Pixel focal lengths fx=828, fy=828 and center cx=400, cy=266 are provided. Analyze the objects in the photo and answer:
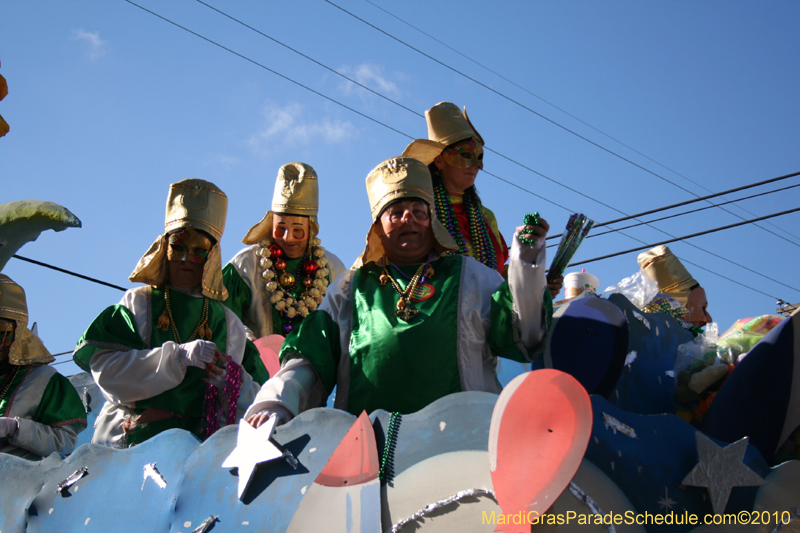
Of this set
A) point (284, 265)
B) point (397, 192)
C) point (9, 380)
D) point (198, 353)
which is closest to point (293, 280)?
point (284, 265)

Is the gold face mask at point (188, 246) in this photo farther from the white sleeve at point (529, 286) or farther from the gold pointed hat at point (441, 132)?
the white sleeve at point (529, 286)

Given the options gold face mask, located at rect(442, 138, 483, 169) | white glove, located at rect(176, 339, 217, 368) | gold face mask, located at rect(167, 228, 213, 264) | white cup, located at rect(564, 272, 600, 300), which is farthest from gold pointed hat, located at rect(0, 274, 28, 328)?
white cup, located at rect(564, 272, 600, 300)

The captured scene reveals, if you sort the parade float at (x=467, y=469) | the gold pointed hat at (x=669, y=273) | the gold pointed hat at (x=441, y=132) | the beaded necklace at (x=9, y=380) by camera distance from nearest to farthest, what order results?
the parade float at (x=467, y=469), the beaded necklace at (x=9, y=380), the gold pointed hat at (x=441, y=132), the gold pointed hat at (x=669, y=273)

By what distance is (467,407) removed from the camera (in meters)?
2.52

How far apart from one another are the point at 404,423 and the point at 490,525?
452 millimetres

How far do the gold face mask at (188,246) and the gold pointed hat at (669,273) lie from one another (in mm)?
3478

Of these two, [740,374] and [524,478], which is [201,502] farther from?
[740,374]

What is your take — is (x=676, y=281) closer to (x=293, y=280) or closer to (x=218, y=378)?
(x=293, y=280)

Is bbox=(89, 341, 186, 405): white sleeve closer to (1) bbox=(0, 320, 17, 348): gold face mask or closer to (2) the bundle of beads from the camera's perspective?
(1) bbox=(0, 320, 17, 348): gold face mask

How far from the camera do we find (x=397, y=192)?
356cm

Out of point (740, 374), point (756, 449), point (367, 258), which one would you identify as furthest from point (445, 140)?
point (756, 449)

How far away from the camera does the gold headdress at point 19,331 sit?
4.63 m

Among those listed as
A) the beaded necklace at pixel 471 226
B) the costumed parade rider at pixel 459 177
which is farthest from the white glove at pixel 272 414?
the costumed parade rider at pixel 459 177

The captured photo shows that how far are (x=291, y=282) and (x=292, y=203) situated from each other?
595 mm
